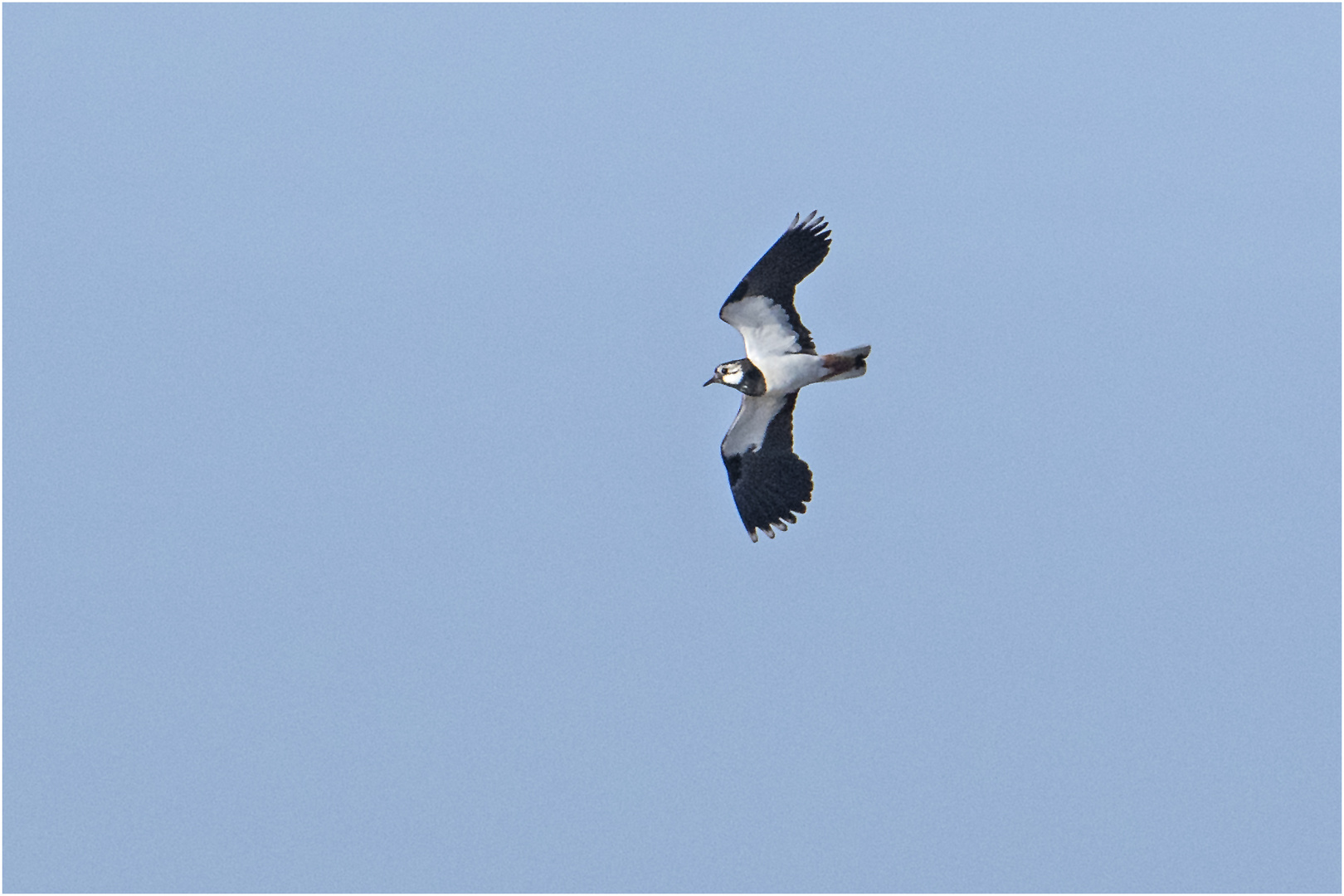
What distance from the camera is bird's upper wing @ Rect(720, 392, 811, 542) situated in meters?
28.8

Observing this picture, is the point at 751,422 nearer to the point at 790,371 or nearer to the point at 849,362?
the point at 790,371

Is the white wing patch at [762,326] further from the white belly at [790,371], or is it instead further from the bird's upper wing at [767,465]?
the bird's upper wing at [767,465]

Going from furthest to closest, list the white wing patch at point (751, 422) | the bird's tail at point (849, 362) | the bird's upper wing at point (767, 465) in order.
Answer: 1. the bird's upper wing at point (767, 465)
2. the white wing patch at point (751, 422)
3. the bird's tail at point (849, 362)

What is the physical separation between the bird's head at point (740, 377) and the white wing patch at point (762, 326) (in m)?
0.34

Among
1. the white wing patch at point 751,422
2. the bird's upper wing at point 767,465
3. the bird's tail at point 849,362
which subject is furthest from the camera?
the bird's upper wing at point 767,465

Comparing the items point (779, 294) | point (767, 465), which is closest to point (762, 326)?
point (779, 294)

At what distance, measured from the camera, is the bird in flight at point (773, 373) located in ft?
91.2

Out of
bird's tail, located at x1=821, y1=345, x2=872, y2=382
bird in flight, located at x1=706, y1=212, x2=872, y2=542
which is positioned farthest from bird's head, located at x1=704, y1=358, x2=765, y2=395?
bird's tail, located at x1=821, y1=345, x2=872, y2=382

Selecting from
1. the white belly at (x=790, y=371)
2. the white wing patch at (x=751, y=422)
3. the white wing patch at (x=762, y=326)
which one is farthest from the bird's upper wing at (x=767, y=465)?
the white wing patch at (x=762, y=326)

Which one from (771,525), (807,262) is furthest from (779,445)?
(807,262)

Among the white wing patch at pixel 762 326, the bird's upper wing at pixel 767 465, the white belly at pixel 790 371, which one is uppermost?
the white wing patch at pixel 762 326

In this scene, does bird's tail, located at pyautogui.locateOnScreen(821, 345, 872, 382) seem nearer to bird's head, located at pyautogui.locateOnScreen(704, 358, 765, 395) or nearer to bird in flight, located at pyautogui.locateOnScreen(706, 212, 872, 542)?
bird in flight, located at pyautogui.locateOnScreen(706, 212, 872, 542)

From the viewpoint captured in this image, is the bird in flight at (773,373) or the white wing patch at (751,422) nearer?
the bird in flight at (773,373)

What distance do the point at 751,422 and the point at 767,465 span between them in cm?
78
